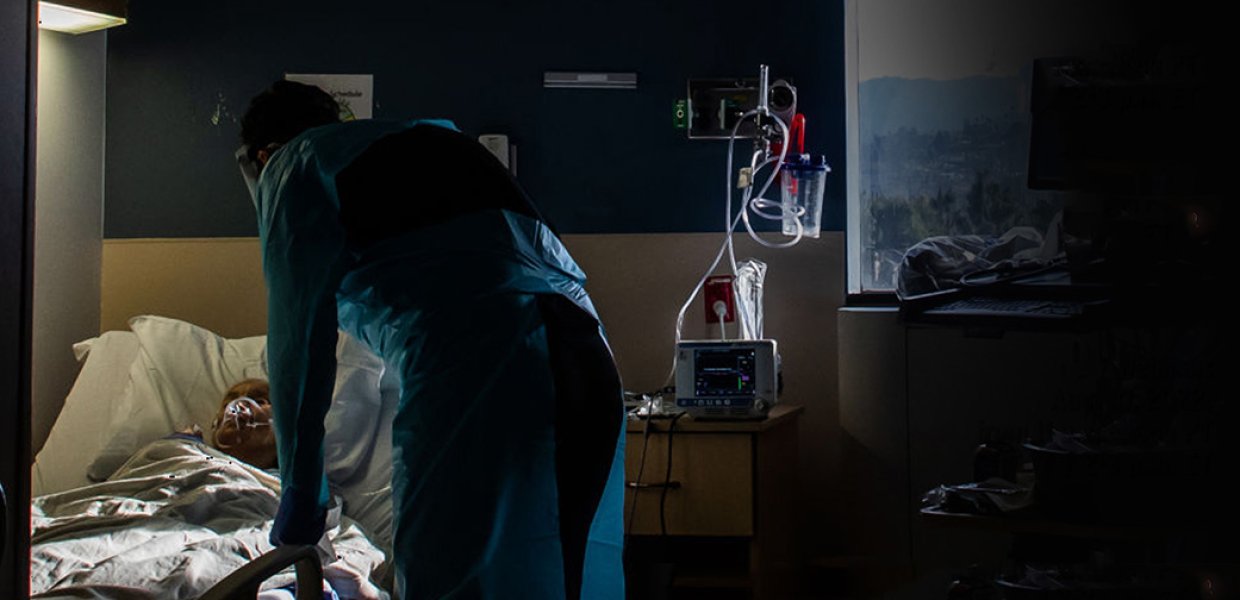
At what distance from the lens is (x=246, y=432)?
2.66 meters

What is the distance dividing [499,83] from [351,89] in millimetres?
453

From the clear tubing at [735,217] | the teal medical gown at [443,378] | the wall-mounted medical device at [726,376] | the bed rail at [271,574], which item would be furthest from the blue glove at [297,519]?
the clear tubing at [735,217]

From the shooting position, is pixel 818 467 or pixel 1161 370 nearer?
pixel 1161 370

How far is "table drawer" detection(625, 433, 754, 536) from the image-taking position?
2547 millimetres

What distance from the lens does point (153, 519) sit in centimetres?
209

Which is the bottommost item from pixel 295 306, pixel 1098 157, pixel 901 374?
pixel 901 374

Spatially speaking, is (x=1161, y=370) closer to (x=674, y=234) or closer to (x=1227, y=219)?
(x=1227, y=219)

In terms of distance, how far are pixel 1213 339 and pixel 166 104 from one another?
10.6 ft

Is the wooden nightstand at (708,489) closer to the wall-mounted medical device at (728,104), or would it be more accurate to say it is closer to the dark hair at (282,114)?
the wall-mounted medical device at (728,104)

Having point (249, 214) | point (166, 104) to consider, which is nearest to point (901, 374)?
point (249, 214)

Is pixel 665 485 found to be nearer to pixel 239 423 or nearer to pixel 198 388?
pixel 239 423

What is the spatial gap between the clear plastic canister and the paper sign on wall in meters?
1.27

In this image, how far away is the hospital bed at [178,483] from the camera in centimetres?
177

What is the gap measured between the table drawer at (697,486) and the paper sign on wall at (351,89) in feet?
4.60
